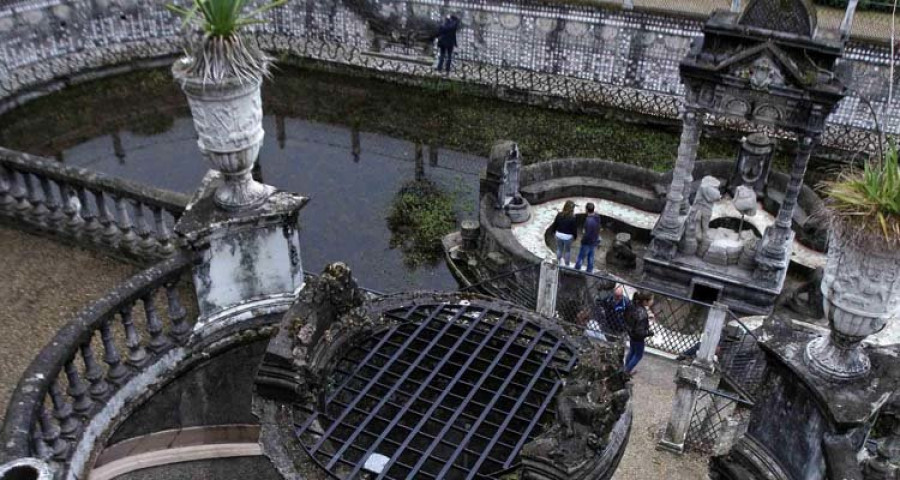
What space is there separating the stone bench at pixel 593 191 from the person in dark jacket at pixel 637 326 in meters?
5.83

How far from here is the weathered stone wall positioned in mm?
20672

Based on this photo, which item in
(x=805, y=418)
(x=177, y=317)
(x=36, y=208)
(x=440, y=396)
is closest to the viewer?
(x=805, y=418)

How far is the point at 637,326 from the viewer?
10.4 m

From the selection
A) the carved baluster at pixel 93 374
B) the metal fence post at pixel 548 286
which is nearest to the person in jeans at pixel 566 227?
the metal fence post at pixel 548 286

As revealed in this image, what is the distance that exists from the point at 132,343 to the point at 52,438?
48.1 inches

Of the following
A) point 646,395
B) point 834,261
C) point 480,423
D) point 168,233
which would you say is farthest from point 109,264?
point 834,261

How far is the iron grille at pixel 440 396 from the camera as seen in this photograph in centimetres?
695

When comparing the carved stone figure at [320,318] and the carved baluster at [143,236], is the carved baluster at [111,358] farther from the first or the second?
the carved baluster at [143,236]

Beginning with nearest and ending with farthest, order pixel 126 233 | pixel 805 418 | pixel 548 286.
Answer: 1. pixel 805 418
2. pixel 126 233
3. pixel 548 286

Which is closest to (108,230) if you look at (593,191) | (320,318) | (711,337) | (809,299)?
(320,318)

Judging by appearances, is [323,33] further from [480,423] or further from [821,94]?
[480,423]

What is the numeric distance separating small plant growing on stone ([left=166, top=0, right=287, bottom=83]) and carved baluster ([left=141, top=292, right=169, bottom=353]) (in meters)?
2.32

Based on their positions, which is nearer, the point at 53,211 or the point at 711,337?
the point at 711,337

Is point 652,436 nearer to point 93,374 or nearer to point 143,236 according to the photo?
point 93,374
